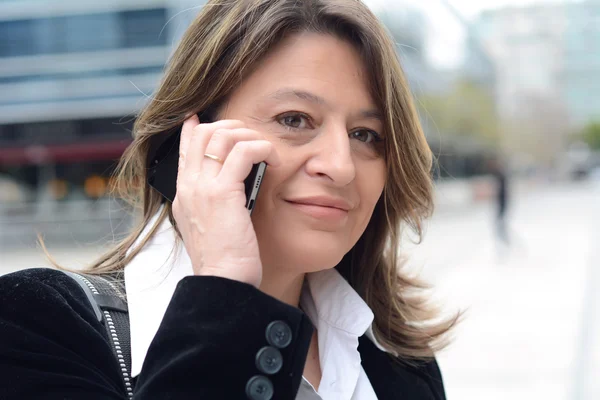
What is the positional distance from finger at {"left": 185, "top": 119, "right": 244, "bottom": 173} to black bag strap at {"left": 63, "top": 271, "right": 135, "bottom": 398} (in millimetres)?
341

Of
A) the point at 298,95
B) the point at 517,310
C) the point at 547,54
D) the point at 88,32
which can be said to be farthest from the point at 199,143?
the point at 547,54

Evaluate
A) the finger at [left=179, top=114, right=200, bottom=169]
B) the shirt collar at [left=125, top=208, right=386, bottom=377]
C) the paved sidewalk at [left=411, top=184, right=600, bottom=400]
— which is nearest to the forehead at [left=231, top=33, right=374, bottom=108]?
the finger at [left=179, top=114, right=200, bottom=169]

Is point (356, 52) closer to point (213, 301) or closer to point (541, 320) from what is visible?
point (213, 301)

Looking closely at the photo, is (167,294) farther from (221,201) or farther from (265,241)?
(221,201)

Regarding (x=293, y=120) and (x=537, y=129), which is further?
(x=537, y=129)

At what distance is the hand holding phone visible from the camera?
123 centimetres

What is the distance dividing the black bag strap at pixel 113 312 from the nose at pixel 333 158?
0.50 meters

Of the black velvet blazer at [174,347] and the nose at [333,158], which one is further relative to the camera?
the nose at [333,158]

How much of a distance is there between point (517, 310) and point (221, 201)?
333 inches

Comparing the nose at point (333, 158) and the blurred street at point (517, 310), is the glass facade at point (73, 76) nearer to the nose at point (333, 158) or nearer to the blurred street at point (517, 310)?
the blurred street at point (517, 310)

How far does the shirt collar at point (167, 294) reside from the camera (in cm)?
139

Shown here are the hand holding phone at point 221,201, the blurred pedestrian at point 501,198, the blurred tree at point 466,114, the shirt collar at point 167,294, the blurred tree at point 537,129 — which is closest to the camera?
the hand holding phone at point 221,201

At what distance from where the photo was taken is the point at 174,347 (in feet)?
3.70

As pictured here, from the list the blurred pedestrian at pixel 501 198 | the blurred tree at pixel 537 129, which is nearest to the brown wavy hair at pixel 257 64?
the blurred pedestrian at pixel 501 198
